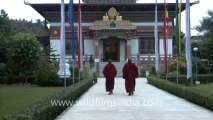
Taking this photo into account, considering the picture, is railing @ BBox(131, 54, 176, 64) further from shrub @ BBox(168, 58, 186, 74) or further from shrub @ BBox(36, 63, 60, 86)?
shrub @ BBox(36, 63, 60, 86)

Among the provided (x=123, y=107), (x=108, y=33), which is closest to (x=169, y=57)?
(x=108, y=33)

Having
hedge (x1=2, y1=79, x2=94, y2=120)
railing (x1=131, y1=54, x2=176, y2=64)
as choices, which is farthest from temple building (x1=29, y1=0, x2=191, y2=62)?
hedge (x1=2, y1=79, x2=94, y2=120)

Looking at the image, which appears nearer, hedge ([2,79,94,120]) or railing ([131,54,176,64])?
hedge ([2,79,94,120])

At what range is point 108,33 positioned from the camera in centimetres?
5062

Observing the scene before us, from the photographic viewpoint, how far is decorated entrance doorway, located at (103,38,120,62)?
52.8 meters

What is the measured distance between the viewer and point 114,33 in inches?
1993

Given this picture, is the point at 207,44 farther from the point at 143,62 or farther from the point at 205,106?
the point at 205,106

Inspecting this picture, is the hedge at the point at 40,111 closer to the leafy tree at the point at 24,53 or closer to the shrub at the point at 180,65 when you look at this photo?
the leafy tree at the point at 24,53

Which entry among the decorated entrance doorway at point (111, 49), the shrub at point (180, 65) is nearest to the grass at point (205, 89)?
the shrub at point (180, 65)

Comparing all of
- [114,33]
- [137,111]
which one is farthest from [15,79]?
[137,111]

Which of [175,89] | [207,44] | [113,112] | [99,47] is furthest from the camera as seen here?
[99,47]

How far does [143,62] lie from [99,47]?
565cm

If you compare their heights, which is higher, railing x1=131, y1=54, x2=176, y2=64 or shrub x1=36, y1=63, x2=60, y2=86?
railing x1=131, y1=54, x2=176, y2=64

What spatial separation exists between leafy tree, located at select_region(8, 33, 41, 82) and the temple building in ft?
48.6
